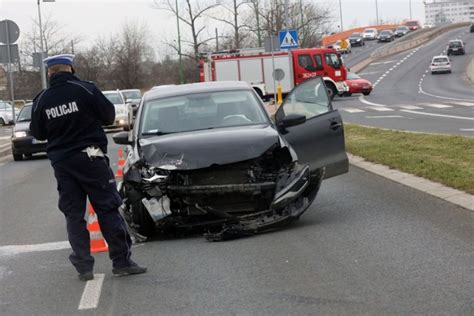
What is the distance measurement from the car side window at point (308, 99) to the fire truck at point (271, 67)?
98.4ft

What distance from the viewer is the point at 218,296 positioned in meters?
5.61

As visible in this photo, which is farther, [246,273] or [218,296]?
[246,273]

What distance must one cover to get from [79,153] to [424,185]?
527 cm

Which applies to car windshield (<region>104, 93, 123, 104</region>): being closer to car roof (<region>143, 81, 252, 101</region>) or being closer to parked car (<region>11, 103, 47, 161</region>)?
parked car (<region>11, 103, 47, 161</region>)

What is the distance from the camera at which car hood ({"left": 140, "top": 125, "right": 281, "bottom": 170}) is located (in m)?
7.58

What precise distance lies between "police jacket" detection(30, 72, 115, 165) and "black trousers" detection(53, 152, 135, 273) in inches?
4.8

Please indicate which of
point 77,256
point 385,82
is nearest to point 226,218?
point 77,256

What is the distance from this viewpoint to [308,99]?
376 inches

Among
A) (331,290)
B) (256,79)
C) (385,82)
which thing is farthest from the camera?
(385,82)

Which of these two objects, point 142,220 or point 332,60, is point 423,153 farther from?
point 332,60

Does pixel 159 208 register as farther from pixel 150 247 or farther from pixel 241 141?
pixel 241 141

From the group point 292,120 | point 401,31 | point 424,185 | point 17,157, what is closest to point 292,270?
point 292,120

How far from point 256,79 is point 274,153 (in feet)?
111

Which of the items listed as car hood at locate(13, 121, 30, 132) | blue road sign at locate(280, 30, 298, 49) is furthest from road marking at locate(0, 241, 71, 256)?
blue road sign at locate(280, 30, 298, 49)
